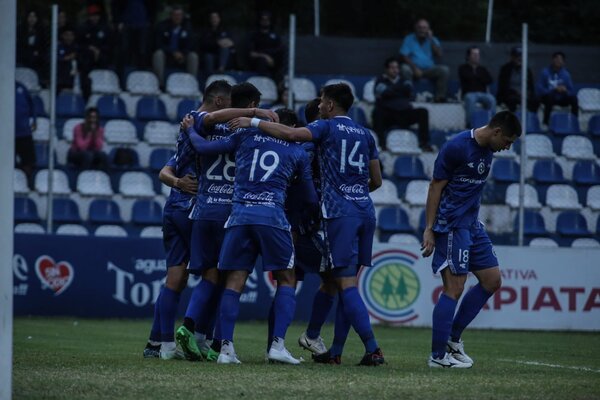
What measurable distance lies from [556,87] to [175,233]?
12.6 meters

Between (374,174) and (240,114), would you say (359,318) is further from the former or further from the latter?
(240,114)

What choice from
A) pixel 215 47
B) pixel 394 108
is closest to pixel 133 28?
pixel 215 47

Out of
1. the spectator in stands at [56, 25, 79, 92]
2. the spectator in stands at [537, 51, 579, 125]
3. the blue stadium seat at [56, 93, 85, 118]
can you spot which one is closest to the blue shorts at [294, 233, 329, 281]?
the spectator in stands at [56, 25, 79, 92]

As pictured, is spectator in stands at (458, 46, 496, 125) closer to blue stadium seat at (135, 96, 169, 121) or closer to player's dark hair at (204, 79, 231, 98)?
blue stadium seat at (135, 96, 169, 121)

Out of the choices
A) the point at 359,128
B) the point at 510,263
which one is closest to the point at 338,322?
the point at 359,128

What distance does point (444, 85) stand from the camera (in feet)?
70.8

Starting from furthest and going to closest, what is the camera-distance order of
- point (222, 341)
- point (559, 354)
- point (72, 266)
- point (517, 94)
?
point (517, 94), point (72, 266), point (559, 354), point (222, 341)

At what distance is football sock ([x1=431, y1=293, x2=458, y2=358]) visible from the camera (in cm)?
996

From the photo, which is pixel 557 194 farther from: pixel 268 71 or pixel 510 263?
pixel 268 71

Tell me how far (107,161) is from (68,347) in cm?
784

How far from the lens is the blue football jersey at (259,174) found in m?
9.70

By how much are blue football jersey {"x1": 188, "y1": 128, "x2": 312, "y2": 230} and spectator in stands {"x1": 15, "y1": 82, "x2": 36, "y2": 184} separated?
373 inches

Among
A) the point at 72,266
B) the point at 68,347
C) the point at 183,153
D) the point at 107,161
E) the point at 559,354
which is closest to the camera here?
the point at 183,153

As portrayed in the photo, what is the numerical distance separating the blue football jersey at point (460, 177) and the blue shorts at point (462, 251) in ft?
0.24
